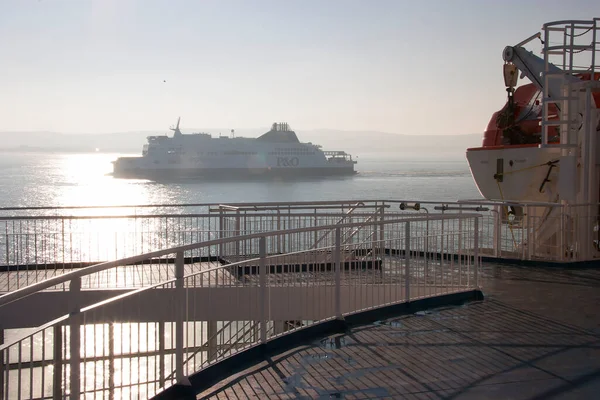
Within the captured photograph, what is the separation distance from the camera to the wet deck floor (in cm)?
479

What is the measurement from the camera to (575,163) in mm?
11352

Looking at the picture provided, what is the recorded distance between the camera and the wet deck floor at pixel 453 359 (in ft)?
15.7

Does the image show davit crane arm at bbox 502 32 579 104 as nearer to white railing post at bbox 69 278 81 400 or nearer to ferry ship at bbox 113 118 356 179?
white railing post at bbox 69 278 81 400

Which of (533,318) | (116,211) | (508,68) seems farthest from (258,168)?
(533,318)

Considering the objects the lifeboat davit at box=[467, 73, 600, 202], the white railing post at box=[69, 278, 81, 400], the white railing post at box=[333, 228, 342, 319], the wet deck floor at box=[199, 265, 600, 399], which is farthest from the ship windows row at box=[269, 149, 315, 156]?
the white railing post at box=[69, 278, 81, 400]

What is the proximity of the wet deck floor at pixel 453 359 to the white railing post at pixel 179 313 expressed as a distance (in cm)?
27

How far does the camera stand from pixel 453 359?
5.58 m

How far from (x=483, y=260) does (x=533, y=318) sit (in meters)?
4.28

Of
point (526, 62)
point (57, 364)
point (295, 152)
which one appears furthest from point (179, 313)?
point (295, 152)

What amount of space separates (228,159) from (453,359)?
4652 inches

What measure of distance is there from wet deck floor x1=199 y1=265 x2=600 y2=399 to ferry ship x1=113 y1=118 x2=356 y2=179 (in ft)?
371

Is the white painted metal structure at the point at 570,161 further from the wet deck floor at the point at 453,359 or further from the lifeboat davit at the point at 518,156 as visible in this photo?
the wet deck floor at the point at 453,359

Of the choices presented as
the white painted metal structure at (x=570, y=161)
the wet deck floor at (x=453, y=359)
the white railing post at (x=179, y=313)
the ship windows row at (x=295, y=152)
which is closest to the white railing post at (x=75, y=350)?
the white railing post at (x=179, y=313)

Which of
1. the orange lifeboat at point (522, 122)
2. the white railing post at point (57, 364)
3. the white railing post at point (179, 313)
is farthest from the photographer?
the orange lifeboat at point (522, 122)
